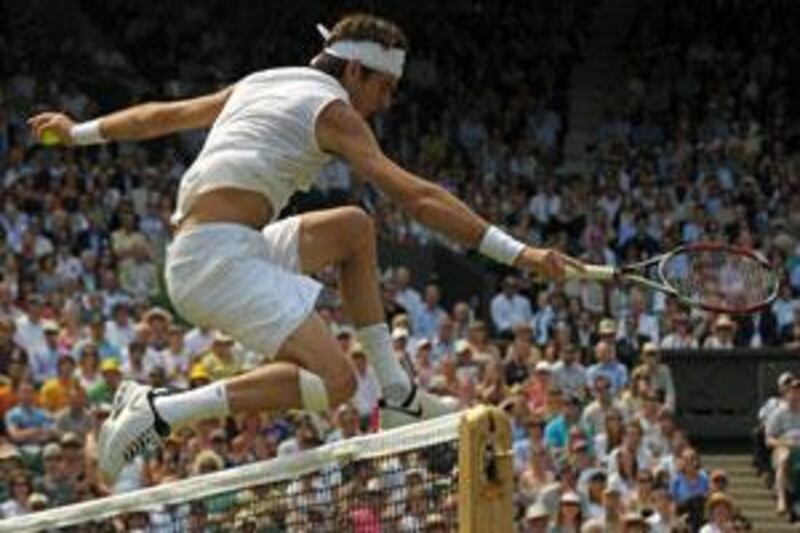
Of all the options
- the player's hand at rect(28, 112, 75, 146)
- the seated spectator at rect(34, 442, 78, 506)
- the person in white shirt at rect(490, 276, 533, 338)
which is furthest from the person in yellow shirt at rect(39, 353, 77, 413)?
the player's hand at rect(28, 112, 75, 146)

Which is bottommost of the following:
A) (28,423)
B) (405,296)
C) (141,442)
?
(141,442)

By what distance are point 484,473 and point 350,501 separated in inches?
37.7

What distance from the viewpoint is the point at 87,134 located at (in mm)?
10305

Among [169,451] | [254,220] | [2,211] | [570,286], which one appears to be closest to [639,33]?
[570,286]

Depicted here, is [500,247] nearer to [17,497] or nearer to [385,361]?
[385,361]

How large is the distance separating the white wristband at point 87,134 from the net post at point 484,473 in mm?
2673

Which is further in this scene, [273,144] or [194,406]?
[194,406]

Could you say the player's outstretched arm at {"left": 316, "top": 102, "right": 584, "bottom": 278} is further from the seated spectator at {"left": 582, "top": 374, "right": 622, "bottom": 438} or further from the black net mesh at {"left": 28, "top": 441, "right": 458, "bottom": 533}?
the seated spectator at {"left": 582, "top": 374, "right": 622, "bottom": 438}

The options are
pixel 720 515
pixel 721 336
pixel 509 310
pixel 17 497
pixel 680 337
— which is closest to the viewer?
pixel 17 497

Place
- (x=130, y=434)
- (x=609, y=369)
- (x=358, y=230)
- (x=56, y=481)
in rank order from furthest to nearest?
(x=609, y=369) < (x=56, y=481) < (x=358, y=230) < (x=130, y=434)

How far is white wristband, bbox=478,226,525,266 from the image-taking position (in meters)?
9.06

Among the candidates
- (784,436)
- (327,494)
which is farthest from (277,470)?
(784,436)

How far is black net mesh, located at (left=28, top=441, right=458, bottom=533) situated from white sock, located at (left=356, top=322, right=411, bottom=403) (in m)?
0.50

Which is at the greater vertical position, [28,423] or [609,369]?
[609,369]
